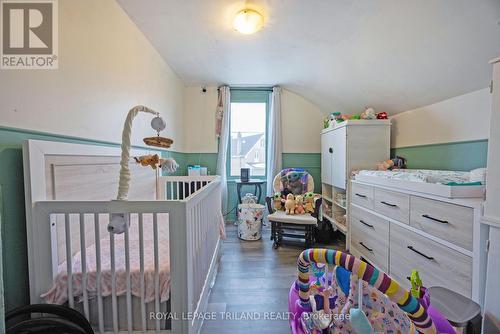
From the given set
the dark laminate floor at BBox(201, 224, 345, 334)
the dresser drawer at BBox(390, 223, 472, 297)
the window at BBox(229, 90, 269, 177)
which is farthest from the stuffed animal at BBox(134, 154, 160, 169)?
the window at BBox(229, 90, 269, 177)

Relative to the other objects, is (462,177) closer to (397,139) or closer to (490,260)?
(490,260)

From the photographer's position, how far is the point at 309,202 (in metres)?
2.71

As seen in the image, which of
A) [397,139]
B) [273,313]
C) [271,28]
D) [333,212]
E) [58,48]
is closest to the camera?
[58,48]

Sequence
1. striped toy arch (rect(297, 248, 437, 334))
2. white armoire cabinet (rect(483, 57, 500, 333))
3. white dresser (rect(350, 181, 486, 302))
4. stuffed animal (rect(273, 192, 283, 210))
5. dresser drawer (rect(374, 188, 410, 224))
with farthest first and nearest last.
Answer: stuffed animal (rect(273, 192, 283, 210))
dresser drawer (rect(374, 188, 410, 224))
white dresser (rect(350, 181, 486, 302))
white armoire cabinet (rect(483, 57, 500, 333))
striped toy arch (rect(297, 248, 437, 334))

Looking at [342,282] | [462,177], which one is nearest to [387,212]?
[462,177]

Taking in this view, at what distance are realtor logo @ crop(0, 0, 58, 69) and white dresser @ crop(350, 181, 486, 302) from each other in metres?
2.21

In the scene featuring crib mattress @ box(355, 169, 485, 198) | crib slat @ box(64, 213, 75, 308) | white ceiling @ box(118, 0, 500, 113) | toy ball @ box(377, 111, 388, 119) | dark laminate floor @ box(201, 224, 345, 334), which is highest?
white ceiling @ box(118, 0, 500, 113)

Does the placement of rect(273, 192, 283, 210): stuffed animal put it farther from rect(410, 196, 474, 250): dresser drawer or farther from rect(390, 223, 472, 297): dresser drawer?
rect(410, 196, 474, 250): dresser drawer

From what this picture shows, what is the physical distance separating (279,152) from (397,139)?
5.10 feet

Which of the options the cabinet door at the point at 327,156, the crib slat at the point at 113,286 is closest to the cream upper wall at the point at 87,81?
the crib slat at the point at 113,286

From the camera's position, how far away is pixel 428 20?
142 centimetres

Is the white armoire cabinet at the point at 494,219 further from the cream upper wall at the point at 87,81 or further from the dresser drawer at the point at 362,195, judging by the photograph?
the cream upper wall at the point at 87,81

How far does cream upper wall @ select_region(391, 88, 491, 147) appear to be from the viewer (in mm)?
1579

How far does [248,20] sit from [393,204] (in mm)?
1826
